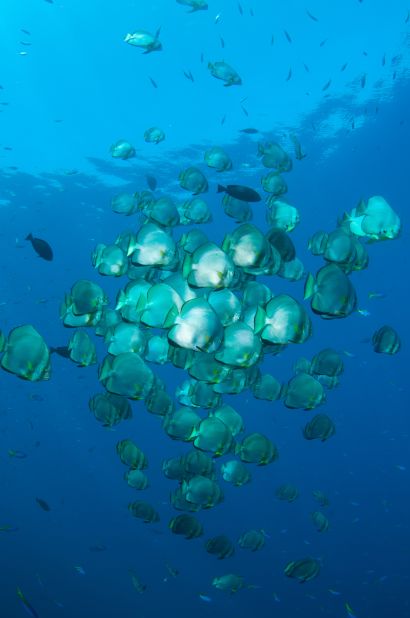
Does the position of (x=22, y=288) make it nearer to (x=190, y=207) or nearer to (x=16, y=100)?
(x=16, y=100)

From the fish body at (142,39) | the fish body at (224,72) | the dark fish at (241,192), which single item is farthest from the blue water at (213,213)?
the dark fish at (241,192)

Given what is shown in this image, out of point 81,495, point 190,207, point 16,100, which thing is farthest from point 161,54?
point 81,495

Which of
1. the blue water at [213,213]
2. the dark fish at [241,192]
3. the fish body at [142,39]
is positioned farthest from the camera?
the blue water at [213,213]

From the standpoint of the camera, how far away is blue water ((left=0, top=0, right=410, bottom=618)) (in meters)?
20.2

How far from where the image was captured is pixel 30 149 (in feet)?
76.9

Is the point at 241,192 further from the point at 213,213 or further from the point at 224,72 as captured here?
the point at 213,213

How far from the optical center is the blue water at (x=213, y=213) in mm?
20203

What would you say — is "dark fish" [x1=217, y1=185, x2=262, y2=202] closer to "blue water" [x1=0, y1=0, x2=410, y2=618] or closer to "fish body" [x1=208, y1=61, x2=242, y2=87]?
"fish body" [x1=208, y1=61, x2=242, y2=87]

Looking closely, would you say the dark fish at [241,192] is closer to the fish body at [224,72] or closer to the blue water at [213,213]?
the fish body at [224,72]

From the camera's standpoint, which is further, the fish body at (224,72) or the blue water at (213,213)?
the blue water at (213,213)

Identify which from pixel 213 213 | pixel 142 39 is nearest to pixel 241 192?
pixel 142 39

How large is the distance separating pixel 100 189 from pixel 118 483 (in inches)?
1519

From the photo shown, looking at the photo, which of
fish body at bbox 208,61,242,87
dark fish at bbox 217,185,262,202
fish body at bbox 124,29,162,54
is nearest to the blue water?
fish body at bbox 208,61,242,87

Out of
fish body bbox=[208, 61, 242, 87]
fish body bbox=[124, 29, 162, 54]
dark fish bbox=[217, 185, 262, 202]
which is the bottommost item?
dark fish bbox=[217, 185, 262, 202]
